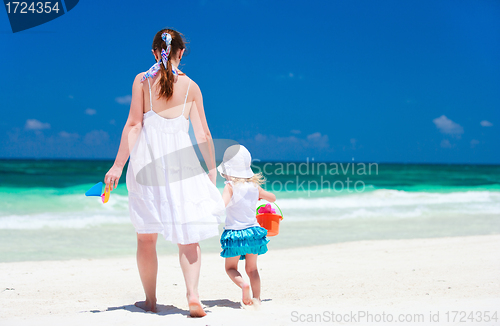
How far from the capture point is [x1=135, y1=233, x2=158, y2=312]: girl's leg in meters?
2.60

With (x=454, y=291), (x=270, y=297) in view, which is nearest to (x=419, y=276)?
(x=454, y=291)

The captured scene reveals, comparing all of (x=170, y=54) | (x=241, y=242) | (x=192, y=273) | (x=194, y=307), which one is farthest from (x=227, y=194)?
(x=170, y=54)

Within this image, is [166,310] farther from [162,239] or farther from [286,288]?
[162,239]

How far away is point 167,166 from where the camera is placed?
2.45m

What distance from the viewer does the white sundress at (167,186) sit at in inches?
95.7

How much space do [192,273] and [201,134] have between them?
3.00ft

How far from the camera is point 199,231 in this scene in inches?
96.7

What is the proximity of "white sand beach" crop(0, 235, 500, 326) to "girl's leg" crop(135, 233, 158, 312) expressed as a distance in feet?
0.41

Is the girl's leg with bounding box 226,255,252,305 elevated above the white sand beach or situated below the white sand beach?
above

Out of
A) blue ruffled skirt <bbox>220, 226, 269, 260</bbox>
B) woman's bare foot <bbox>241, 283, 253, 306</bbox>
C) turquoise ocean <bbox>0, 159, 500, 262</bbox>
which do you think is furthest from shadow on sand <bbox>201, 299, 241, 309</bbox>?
turquoise ocean <bbox>0, 159, 500, 262</bbox>

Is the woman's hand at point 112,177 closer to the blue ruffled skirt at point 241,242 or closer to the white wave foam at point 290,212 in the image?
the blue ruffled skirt at point 241,242

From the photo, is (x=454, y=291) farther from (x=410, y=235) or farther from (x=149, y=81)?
(x=410, y=235)

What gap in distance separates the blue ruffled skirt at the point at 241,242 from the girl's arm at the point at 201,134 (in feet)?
1.87

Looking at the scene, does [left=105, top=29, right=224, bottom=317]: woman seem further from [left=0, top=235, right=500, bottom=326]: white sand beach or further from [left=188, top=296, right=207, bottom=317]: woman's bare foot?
[left=0, top=235, right=500, bottom=326]: white sand beach
